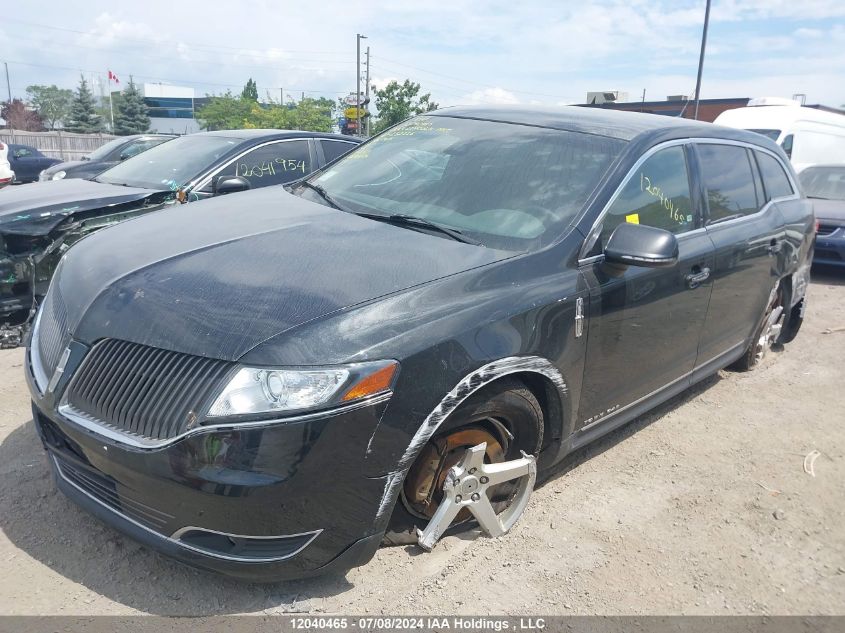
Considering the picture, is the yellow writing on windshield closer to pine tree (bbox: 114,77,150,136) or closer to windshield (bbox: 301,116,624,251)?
windshield (bbox: 301,116,624,251)

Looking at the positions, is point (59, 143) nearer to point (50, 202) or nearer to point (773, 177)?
point (50, 202)

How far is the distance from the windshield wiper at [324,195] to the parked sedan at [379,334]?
19 millimetres

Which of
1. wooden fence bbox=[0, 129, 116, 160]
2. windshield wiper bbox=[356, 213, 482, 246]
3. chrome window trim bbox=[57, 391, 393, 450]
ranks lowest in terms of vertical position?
wooden fence bbox=[0, 129, 116, 160]

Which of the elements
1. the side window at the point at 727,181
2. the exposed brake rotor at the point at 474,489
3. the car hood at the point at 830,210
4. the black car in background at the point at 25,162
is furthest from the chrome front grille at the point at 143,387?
the black car in background at the point at 25,162

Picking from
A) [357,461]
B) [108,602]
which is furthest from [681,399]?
[108,602]

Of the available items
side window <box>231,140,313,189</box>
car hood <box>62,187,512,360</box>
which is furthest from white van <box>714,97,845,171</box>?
car hood <box>62,187,512,360</box>

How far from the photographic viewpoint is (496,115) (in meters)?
3.89

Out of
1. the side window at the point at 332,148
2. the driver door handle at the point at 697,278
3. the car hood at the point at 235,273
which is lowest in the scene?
the driver door handle at the point at 697,278

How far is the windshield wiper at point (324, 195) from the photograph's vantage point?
3.42 meters

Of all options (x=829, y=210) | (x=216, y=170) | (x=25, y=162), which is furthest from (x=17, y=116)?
(x=829, y=210)

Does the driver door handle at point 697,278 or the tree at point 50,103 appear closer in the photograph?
the driver door handle at point 697,278

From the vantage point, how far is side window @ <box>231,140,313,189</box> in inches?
246

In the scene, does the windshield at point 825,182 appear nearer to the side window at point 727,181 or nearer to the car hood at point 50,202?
the side window at point 727,181

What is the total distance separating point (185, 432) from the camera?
2.10 metres
